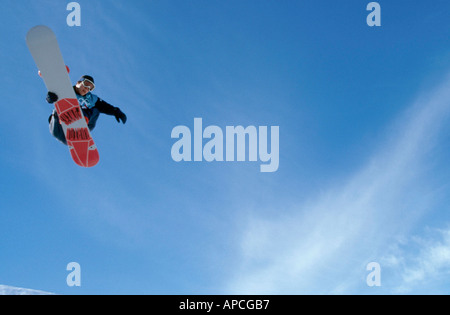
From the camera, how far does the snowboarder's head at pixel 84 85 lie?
9.89 meters

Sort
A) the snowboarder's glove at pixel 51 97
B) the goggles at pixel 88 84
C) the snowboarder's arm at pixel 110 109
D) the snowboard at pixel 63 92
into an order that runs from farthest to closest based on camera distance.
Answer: the snowboarder's arm at pixel 110 109 → the goggles at pixel 88 84 → the snowboarder's glove at pixel 51 97 → the snowboard at pixel 63 92

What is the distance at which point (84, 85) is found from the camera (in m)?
9.91

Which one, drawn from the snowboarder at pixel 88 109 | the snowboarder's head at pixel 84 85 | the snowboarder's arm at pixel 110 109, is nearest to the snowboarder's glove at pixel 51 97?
the snowboarder at pixel 88 109

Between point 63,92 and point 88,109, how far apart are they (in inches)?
32.2

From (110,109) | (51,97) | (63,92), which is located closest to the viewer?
(51,97)

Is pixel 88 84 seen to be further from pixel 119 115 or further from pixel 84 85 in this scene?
pixel 119 115

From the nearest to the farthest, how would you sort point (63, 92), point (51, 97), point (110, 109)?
1. point (51, 97)
2. point (63, 92)
3. point (110, 109)

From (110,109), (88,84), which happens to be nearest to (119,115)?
(110,109)

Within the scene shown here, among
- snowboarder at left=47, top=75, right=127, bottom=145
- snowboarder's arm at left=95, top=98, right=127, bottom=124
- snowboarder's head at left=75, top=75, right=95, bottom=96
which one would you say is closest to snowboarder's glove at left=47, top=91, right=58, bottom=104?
snowboarder at left=47, top=75, right=127, bottom=145

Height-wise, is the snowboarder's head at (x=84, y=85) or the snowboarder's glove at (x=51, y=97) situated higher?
the snowboarder's head at (x=84, y=85)

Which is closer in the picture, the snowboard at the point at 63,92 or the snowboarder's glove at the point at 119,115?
the snowboard at the point at 63,92

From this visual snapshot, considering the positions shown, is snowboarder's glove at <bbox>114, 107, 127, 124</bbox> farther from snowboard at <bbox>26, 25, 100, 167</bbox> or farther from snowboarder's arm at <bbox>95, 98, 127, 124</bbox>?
snowboard at <bbox>26, 25, 100, 167</bbox>

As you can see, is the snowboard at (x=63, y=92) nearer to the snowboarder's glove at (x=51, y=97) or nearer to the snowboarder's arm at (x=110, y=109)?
the snowboarder's glove at (x=51, y=97)

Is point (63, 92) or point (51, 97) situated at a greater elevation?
point (63, 92)
